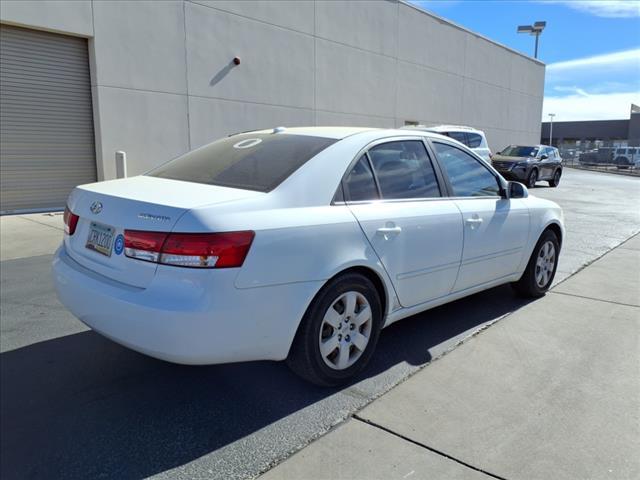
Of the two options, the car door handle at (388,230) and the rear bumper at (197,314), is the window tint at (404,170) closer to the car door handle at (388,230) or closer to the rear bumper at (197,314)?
the car door handle at (388,230)

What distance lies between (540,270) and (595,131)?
233 feet

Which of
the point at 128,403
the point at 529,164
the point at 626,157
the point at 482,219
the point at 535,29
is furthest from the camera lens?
the point at 626,157

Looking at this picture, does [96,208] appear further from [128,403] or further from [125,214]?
[128,403]

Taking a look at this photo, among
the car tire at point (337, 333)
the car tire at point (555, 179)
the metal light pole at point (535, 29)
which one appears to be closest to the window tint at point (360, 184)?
the car tire at point (337, 333)

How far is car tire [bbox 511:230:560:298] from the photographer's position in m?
5.01

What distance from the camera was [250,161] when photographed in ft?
11.2

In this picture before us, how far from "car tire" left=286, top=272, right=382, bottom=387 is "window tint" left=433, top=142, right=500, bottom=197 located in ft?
4.30

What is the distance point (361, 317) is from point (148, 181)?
1640mm

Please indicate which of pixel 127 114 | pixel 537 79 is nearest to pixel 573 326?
pixel 127 114

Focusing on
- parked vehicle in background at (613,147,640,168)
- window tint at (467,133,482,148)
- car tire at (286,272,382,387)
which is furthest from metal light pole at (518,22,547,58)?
car tire at (286,272,382,387)

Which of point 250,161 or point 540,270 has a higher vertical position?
point 250,161

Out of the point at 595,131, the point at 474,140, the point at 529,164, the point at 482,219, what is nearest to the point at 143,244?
the point at 482,219

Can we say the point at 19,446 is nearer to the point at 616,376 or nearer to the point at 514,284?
the point at 616,376

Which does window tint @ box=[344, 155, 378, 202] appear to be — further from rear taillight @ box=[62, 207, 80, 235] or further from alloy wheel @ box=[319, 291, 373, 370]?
rear taillight @ box=[62, 207, 80, 235]
